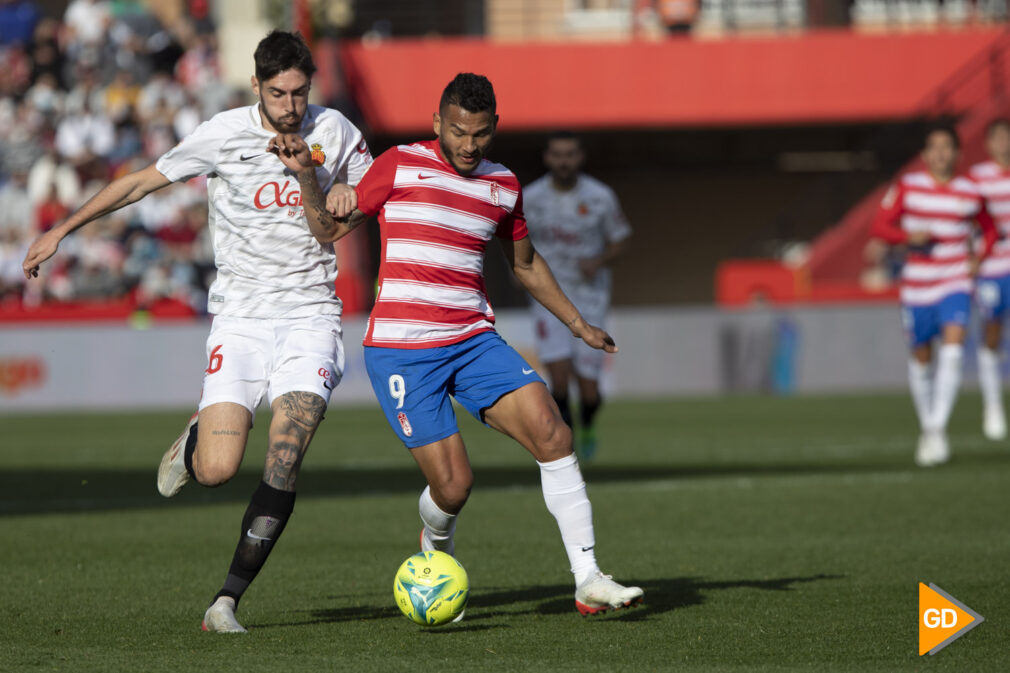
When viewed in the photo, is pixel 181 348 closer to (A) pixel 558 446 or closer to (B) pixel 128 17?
(B) pixel 128 17

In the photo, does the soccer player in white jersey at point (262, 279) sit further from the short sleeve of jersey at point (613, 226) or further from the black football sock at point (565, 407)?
the short sleeve of jersey at point (613, 226)

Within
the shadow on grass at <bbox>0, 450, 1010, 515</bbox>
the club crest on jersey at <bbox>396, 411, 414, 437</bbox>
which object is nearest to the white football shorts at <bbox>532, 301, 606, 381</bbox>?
the shadow on grass at <bbox>0, 450, 1010, 515</bbox>

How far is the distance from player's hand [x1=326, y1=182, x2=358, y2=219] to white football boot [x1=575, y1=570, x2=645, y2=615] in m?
1.69

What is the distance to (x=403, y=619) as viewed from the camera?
20.2ft

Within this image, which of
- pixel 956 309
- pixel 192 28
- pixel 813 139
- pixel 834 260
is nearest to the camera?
pixel 956 309

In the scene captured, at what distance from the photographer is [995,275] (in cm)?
1352

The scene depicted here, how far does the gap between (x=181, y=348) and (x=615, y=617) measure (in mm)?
15960

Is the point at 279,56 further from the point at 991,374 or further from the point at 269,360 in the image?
the point at 991,374

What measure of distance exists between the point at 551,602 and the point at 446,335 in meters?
1.30

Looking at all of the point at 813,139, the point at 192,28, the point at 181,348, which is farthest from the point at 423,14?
the point at 181,348

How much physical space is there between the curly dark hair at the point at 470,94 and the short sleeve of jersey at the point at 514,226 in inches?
19.7

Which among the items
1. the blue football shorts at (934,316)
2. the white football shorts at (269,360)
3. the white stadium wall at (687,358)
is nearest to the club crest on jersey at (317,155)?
the white football shorts at (269,360)

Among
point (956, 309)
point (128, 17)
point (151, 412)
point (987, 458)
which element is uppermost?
point (128, 17)

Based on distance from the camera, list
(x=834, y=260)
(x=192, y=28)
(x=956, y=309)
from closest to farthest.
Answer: (x=956, y=309), (x=834, y=260), (x=192, y=28)
